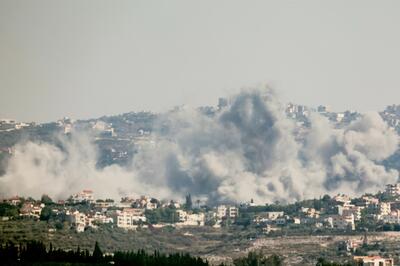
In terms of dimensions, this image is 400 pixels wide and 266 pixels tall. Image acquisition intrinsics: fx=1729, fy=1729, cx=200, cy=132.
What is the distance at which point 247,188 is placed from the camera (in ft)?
483

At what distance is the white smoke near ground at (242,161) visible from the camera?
481ft

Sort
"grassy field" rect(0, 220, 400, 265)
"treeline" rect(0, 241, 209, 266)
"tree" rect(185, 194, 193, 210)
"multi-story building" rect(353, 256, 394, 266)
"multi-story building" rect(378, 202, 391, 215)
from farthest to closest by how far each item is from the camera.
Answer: "tree" rect(185, 194, 193, 210) < "multi-story building" rect(378, 202, 391, 215) < "grassy field" rect(0, 220, 400, 265) < "multi-story building" rect(353, 256, 394, 266) < "treeline" rect(0, 241, 209, 266)

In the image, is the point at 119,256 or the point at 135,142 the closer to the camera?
the point at 119,256

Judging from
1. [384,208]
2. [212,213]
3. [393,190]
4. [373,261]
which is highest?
[393,190]

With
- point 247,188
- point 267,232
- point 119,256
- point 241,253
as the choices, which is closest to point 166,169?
point 247,188

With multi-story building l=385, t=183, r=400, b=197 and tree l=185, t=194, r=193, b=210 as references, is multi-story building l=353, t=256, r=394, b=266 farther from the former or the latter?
multi-story building l=385, t=183, r=400, b=197

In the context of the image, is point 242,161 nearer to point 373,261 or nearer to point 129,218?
point 129,218

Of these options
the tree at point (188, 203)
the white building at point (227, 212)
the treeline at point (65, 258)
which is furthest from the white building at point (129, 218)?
the treeline at point (65, 258)

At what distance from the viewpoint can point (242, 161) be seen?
155750 millimetres

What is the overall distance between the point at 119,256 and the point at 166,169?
81.2 m

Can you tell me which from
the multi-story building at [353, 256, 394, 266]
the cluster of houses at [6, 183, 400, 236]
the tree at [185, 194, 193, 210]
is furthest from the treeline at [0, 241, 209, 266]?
the tree at [185, 194, 193, 210]

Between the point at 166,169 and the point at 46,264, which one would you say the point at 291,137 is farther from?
the point at 46,264

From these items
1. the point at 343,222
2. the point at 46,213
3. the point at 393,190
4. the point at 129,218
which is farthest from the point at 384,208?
the point at 46,213

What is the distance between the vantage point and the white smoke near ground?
146625mm
